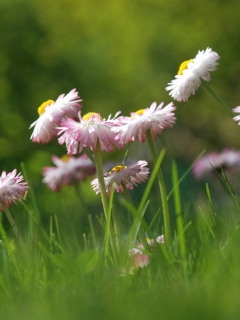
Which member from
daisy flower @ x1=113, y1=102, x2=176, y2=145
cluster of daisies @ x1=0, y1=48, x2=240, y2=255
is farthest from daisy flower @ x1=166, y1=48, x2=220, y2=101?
daisy flower @ x1=113, y1=102, x2=176, y2=145

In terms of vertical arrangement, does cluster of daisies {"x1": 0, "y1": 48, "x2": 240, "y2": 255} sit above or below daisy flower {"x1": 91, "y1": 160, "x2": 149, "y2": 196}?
above

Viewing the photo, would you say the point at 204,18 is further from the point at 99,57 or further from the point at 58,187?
the point at 58,187

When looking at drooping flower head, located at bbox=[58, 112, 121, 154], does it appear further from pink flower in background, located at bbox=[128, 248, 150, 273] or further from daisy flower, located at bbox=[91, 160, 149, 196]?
pink flower in background, located at bbox=[128, 248, 150, 273]

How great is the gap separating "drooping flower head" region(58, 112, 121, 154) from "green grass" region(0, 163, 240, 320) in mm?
201

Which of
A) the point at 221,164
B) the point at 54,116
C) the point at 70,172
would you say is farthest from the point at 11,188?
the point at 221,164

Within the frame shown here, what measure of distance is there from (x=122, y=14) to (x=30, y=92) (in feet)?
4.68

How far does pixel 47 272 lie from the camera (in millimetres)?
1896

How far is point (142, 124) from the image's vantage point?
2.03 metres

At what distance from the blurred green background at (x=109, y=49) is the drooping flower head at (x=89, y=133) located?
658 centimetres

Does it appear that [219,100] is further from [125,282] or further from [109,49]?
[109,49]

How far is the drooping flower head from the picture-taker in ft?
6.67

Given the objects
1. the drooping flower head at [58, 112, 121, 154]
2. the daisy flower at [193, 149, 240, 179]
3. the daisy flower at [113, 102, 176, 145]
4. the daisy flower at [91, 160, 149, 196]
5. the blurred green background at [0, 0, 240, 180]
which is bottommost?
the daisy flower at [91, 160, 149, 196]

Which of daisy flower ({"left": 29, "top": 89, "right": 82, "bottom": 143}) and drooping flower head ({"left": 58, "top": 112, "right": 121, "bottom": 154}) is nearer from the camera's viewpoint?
drooping flower head ({"left": 58, "top": 112, "right": 121, "bottom": 154})

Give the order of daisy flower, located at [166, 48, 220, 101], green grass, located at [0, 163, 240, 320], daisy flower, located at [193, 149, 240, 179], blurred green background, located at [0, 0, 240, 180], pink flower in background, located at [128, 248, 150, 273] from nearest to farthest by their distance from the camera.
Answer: green grass, located at [0, 163, 240, 320]
pink flower in background, located at [128, 248, 150, 273]
daisy flower, located at [166, 48, 220, 101]
daisy flower, located at [193, 149, 240, 179]
blurred green background, located at [0, 0, 240, 180]
